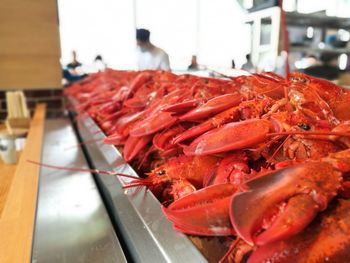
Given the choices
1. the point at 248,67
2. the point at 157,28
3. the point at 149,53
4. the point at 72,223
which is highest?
the point at 157,28

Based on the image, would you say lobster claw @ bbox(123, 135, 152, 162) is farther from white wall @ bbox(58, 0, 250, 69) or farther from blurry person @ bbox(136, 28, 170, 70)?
white wall @ bbox(58, 0, 250, 69)

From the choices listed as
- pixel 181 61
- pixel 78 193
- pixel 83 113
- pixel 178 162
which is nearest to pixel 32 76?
pixel 83 113

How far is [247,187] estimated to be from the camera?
0.63 metres

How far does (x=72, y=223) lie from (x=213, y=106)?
686 millimetres

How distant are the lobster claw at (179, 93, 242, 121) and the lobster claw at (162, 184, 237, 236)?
1.39ft

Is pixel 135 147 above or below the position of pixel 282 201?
below

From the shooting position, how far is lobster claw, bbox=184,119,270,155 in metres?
0.87

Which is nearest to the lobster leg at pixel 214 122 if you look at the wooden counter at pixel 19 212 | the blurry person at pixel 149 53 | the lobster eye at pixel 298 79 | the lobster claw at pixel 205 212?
the lobster eye at pixel 298 79

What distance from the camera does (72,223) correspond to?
1207 millimetres

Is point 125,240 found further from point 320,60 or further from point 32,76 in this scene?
point 320,60

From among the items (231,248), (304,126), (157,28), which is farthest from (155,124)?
(157,28)

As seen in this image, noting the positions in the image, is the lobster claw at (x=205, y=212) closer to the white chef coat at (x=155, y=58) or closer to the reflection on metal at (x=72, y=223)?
the reflection on metal at (x=72, y=223)

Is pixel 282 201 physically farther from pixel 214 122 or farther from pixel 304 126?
pixel 214 122

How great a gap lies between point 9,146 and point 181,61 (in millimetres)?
8576
